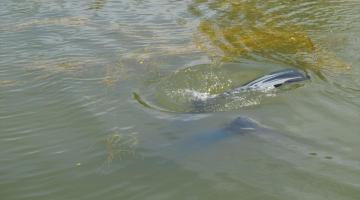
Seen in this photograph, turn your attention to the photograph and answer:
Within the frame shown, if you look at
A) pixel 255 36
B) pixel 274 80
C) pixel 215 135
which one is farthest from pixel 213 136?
pixel 255 36

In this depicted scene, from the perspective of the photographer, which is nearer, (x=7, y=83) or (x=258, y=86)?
(x=258, y=86)

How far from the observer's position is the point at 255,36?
870cm

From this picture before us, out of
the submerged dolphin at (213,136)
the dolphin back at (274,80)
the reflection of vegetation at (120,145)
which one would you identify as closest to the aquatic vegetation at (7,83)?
the reflection of vegetation at (120,145)

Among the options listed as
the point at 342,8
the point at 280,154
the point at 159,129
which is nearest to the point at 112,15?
the point at 342,8

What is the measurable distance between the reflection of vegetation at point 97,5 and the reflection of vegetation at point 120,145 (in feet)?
20.7

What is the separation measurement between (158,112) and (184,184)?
167cm

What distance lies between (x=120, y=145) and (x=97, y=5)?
271 inches

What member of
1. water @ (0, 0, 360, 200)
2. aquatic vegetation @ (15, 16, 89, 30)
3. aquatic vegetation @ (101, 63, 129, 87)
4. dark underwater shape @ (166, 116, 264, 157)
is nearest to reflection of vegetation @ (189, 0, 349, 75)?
water @ (0, 0, 360, 200)

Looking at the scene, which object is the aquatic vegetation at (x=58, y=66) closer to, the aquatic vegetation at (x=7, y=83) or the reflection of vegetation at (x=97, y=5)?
the aquatic vegetation at (x=7, y=83)

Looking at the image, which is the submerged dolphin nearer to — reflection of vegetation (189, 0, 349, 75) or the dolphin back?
the dolphin back

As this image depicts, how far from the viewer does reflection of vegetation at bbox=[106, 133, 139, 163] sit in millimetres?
A: 5098

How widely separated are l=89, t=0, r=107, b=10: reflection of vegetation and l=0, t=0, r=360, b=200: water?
724 millimetres

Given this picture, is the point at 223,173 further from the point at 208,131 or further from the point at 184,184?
the point at 208,131

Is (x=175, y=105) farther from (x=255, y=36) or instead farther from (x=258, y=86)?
(x=255, y=36)
